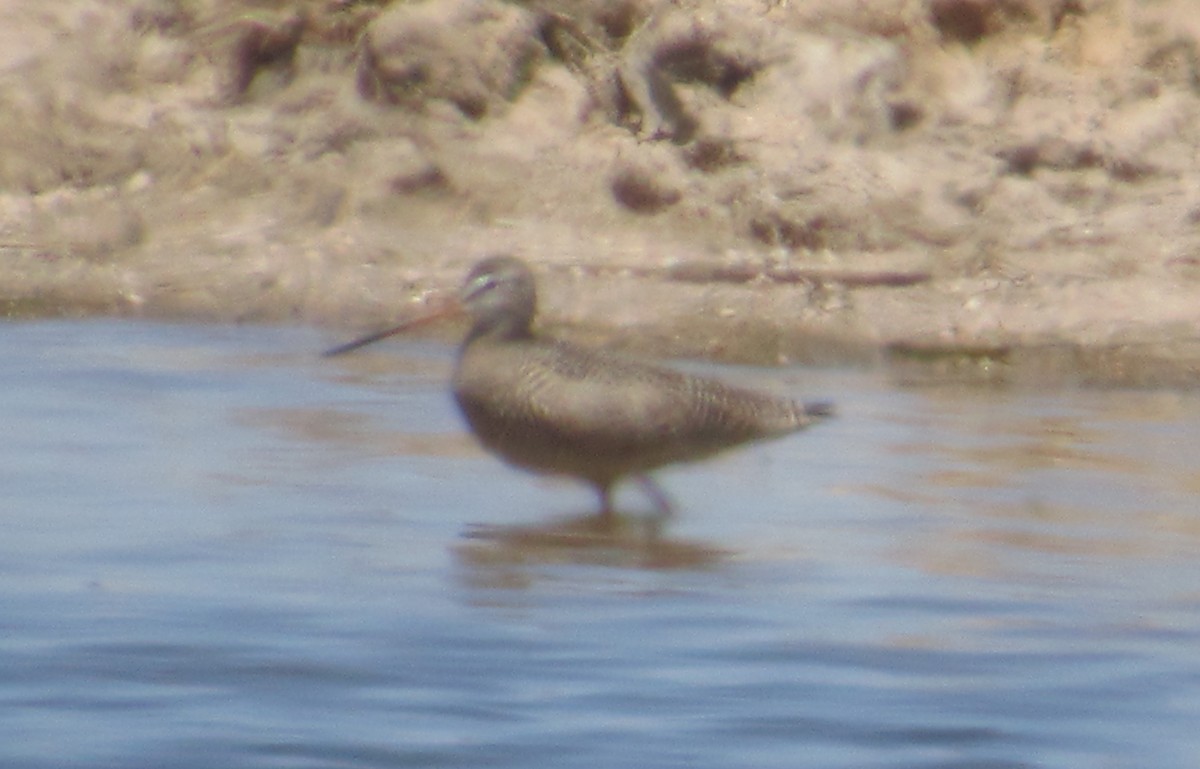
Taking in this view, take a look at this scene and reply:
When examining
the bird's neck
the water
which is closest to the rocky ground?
the water

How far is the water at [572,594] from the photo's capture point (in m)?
4.52

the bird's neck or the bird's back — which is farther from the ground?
the bird's neck

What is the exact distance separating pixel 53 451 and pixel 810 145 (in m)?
5.64

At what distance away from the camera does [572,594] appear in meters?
5.98

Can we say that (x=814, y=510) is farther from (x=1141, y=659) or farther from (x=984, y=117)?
(x=984, y=117)

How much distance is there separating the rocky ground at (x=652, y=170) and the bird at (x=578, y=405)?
11.7 ft

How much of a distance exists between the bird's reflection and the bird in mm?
190

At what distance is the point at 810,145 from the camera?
499 inches

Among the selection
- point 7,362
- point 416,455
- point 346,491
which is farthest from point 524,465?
point 7,362

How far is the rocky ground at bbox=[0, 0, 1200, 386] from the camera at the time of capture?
11516 millimetres

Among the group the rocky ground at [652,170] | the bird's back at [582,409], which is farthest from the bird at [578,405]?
the rocky ground at [652,170]

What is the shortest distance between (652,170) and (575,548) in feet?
20.8

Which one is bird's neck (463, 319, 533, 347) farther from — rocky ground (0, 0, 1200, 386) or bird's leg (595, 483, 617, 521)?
rocky ground (0, 0, 1200, 386)

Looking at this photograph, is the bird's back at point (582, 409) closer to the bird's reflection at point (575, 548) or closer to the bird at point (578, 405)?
the bird at point (578, 405)
